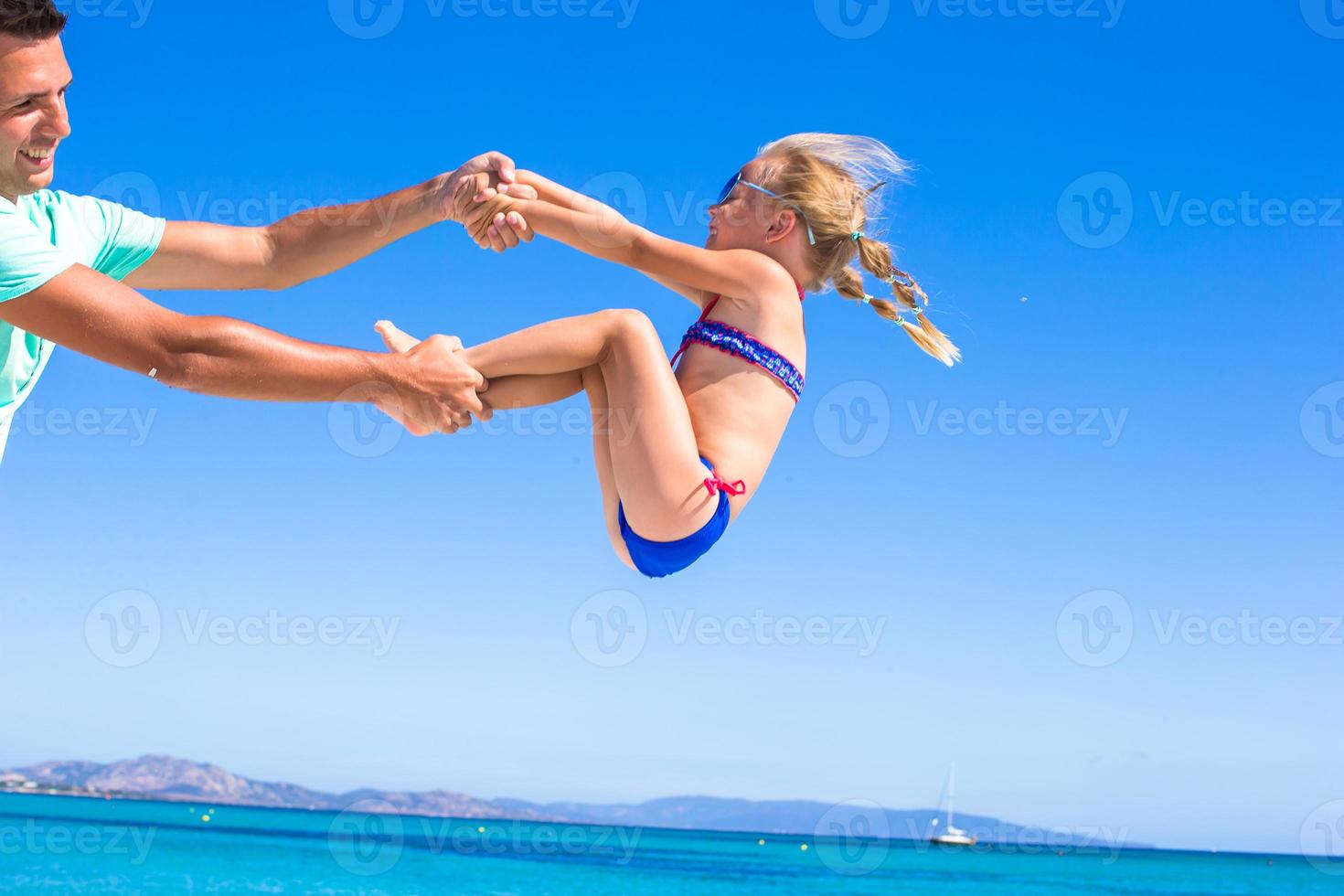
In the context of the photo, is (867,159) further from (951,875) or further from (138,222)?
(951,875)

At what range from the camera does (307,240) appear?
5613 millimetres

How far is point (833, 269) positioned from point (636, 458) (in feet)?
5.26

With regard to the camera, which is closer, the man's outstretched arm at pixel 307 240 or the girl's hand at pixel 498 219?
the man's outstretched arm at pixel 307 240

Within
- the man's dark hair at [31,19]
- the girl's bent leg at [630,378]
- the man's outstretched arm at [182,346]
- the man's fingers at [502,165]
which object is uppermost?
the man's fingers at [502,165]

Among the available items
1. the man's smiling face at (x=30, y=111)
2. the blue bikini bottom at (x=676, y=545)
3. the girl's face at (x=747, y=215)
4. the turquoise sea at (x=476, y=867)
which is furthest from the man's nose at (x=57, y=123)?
the turquoise sea at (x=476, y=867)

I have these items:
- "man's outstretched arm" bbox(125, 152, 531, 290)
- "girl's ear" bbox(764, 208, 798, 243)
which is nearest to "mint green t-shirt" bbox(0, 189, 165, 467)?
"man's outstretched arm" bbox(125, 152, 531, 290)

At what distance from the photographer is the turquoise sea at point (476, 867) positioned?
49938 millimetres

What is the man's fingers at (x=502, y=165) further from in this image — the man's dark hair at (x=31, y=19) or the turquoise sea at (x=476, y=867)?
the turquoise sea at (x=476, y=867)

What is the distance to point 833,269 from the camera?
19.5 feet

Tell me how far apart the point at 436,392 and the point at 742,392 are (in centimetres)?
138

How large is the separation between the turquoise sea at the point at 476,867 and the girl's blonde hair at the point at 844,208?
4261cm

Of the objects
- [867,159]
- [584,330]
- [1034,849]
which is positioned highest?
[1034,849]

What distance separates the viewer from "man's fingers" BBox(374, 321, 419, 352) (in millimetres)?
5125

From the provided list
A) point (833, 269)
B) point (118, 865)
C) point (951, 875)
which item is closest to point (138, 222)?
point (833, 269)
